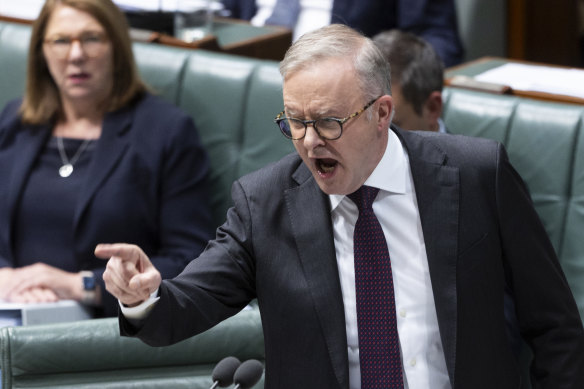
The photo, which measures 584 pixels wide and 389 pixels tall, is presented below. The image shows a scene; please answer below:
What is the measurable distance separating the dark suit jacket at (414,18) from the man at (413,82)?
2.99ft

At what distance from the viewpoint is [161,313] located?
1512 millimetres

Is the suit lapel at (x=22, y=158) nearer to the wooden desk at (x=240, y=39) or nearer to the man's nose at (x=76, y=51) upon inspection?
the man's nose at (x=76, y=51)

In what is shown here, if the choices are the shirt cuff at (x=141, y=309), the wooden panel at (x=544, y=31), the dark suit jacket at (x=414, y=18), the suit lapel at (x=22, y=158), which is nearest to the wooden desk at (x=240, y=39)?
the dark suit jacket at (x=414, y=18)

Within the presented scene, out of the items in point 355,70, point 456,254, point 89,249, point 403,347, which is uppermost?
point 355,70

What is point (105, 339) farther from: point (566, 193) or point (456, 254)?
point (566, 193)

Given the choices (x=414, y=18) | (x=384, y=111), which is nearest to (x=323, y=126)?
(x=384, y=111)

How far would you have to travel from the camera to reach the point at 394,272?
1679 mm

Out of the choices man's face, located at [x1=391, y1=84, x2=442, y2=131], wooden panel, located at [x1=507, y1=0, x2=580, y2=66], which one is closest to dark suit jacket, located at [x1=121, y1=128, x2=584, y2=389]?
man's face, located at [x1=391, y1=84, x2=442, y2=131]

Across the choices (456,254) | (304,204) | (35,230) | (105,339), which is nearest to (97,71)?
(35,230)

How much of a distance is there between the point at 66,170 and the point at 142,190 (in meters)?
0.20

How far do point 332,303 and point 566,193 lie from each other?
751 mm

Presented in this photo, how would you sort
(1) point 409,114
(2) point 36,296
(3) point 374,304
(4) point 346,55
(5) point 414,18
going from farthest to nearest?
1. (5) point 414,18
2. (2) point 36,296
3. (1) point 409,114
4. (3) point 374,304
5. (4) point 346,55

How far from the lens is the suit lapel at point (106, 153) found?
2420 millimetres

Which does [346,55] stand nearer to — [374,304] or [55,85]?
[374,304]
